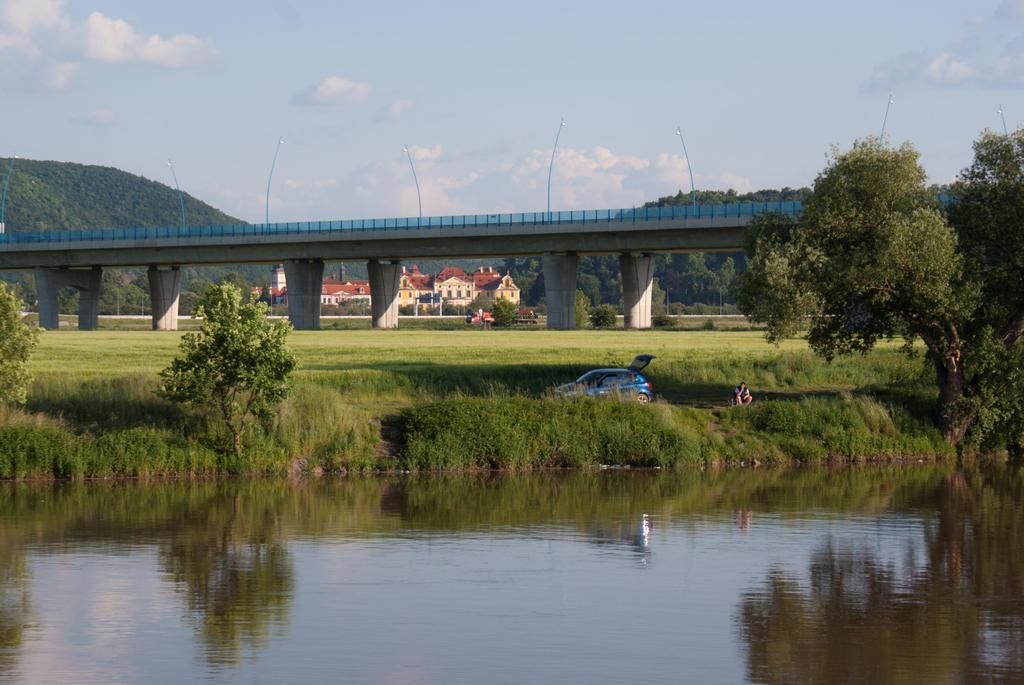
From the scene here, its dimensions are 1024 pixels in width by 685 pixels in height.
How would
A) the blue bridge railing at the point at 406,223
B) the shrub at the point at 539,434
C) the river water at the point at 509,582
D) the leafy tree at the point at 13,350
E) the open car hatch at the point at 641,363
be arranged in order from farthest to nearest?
the blue bridge railing at the point at 406,223 < the open car hatch at the point at 641,363 < the shrub at the point at 539,434 < the leafy tree at the point at 13,350 < the river water at the point at 509,582

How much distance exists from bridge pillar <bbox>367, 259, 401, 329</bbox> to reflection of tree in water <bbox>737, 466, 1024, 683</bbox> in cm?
9655

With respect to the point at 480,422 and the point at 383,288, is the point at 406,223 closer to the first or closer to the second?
the point at 383,288

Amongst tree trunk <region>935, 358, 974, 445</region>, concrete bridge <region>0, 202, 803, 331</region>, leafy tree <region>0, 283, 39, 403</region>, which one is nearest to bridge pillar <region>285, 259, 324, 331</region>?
concrete bridge <region>0, 202, 803, 331</region>

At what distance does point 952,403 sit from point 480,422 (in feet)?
48.8

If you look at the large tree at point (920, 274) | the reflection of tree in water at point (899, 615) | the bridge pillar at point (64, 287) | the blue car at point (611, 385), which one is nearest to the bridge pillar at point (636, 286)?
the bridge pillar at point (64, 287)

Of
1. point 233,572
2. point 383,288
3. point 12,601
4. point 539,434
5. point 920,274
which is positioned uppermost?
point 383,288

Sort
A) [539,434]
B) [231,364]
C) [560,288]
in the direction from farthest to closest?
[560,288]
[539,434]
[231,364]

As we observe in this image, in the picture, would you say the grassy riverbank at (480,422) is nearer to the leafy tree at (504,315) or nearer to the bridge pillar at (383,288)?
the bridge pillar at (383,288)

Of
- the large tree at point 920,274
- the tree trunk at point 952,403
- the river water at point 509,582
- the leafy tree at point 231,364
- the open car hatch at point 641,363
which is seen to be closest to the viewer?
the river water at point 509,582

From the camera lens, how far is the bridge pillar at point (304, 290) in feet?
406

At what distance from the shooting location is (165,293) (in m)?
135

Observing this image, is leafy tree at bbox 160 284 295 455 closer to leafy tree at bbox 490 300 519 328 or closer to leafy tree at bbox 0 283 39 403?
leafy tree at bbox 0 283 39 403

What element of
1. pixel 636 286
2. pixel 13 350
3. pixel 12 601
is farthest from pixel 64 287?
pixel 12 601

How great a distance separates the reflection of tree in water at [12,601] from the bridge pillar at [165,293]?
355 ft
